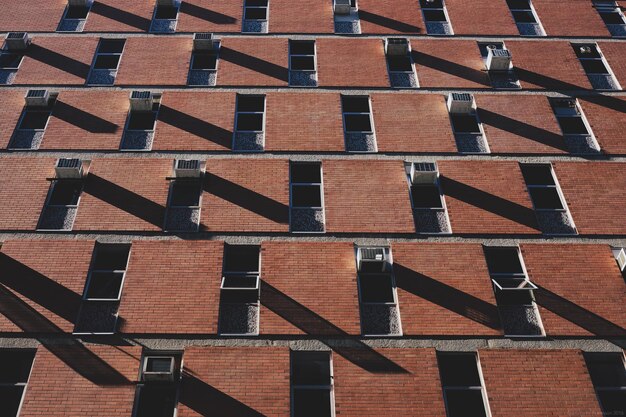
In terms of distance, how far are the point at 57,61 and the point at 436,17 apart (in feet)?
46.4

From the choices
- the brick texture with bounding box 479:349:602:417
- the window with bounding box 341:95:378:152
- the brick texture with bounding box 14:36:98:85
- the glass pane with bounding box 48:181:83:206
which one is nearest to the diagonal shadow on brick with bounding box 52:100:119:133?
the brick texture with bounding box 14:36:98:85

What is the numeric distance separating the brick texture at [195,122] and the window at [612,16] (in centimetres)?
1529

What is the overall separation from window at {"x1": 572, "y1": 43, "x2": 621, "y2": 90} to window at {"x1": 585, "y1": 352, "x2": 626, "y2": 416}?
10103mm

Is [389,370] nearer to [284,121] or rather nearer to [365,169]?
[365,169]

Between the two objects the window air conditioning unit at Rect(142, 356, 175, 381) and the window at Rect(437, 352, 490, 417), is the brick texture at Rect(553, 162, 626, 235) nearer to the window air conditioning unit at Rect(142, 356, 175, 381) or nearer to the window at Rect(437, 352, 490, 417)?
the window at Rect(437, 352, 490, 417)

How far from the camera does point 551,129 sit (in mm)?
16531

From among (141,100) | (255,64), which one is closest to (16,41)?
(141,100)

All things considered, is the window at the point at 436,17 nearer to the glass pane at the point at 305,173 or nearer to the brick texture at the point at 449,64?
the brick texture at the point at 449,64

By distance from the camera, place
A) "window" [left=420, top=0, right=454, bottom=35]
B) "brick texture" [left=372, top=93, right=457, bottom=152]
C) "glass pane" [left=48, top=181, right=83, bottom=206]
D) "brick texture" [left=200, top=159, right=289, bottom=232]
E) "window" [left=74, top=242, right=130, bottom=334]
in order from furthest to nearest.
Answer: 1. "window" [left=420, top=0, right=454, bottom=35]
2. "brick texture" [left=372, top=93, right=457, bottom=152]
3. "glass pane" [left=48, top=181, right=83, bottom=206]
4. "brick texture" [left=200, top=159, right=289, bottom=232]
5. "window" [left=74, top=242, right=130, bottom=334]

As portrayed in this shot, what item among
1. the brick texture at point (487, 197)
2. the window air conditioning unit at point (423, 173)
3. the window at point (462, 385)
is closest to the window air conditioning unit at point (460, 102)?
the brick texture at point (487, 197)

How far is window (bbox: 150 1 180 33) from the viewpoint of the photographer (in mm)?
19453

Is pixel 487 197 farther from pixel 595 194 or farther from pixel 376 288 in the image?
pixel 376 288

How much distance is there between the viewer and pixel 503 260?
14023 mm

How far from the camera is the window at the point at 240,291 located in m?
12.6
